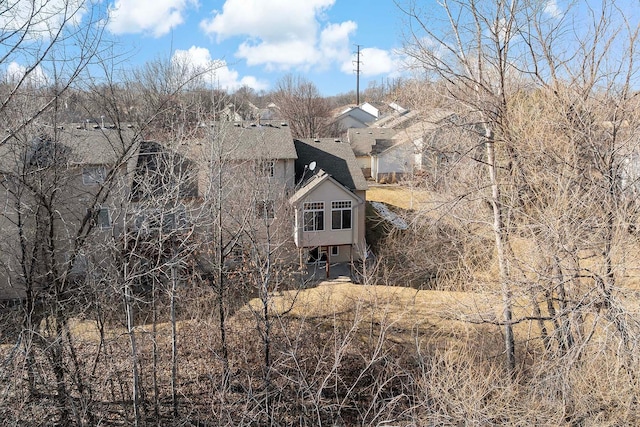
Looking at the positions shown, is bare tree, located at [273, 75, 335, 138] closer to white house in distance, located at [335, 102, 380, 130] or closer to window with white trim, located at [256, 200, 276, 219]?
white house in distance, located at [335, 102, 380, 130]

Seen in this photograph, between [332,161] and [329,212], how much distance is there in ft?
12.4

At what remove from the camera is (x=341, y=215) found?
18.7 meters

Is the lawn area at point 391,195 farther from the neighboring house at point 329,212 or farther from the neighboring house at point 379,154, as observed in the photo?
the neighboring house at point 329,212

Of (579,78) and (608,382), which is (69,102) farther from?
(608,382)

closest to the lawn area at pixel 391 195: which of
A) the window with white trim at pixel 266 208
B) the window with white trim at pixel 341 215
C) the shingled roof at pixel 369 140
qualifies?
the shingled roof at pixel 369 140

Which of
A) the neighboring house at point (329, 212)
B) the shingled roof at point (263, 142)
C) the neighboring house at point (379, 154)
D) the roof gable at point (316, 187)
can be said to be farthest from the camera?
the neighboring house at point (379, 154)

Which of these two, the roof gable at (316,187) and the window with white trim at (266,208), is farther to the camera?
the roof gable at (316,187)

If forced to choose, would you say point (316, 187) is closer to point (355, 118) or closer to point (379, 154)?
point (379, 154)

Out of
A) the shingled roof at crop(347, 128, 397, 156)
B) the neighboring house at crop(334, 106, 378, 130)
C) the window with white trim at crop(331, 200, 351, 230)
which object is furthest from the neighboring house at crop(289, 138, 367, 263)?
the neighboring house at crop(334, 106, 378, 130)

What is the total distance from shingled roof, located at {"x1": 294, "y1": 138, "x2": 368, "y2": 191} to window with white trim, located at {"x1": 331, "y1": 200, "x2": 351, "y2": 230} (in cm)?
148

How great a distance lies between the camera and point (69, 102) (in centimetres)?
702

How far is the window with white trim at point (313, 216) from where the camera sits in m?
18.0

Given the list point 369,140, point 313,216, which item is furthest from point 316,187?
point 369,140

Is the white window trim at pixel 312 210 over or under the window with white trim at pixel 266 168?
under
